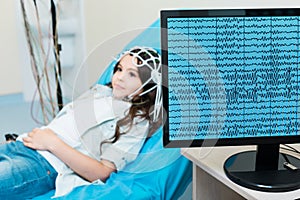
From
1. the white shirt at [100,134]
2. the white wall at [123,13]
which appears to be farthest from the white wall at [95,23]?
the white shirt at [100,134]

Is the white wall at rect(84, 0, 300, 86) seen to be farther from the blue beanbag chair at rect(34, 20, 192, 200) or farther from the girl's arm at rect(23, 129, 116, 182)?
the blue beanbag chair at rect(34, 20, 192, 200)

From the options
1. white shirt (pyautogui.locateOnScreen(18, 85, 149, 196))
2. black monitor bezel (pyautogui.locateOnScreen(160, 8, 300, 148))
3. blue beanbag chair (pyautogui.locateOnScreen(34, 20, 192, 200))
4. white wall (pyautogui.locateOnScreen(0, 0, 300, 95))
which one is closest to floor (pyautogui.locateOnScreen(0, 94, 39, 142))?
white wall (pyautogui.locateOnScreen(0, 0, 300, 95))

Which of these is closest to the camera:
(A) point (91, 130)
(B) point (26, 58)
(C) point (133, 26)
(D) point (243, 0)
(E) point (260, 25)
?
(E) point (260, 25)

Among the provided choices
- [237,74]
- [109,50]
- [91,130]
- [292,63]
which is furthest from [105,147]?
[292,63]

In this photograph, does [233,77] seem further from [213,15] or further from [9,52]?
[9,52]

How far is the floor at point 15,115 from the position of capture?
283 cm

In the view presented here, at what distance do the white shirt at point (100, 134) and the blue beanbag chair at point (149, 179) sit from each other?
1.6 inches

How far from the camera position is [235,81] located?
3.43 feet

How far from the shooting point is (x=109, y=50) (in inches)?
56.3

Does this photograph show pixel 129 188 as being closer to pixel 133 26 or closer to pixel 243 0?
pixel 243 0

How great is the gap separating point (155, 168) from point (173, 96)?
17.0 inches

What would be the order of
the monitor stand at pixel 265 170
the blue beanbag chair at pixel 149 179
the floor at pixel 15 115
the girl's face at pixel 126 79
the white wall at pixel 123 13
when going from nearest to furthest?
the monitor stand at pixel 265 170 → the blue beanbag chair at pixel 149 179 → the girl's face at pixel 126 79 → the white wall at pixel 123 13 → the floor at pixel 15 115

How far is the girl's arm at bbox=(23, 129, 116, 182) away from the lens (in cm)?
148

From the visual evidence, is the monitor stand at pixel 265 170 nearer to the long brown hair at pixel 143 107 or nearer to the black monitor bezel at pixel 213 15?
the black monitor bezel at pixel 213 15
